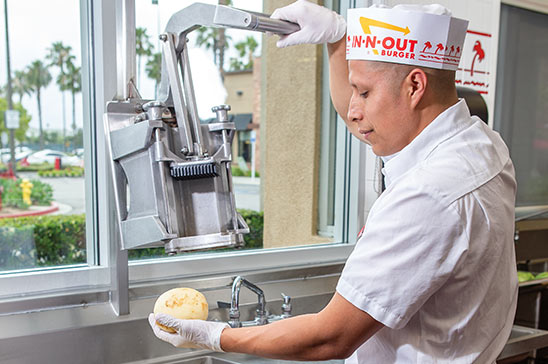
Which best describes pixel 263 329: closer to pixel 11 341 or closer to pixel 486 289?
pixel 486 289

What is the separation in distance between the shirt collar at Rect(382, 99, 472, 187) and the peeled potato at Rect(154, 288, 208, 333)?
0.62m

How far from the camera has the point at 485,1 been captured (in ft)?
8.19

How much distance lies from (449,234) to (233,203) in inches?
20.0

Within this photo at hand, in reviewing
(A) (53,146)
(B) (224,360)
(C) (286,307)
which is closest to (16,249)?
(A) (53,146)

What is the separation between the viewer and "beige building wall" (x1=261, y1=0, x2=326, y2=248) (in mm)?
2584

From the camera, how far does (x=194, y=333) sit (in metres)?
1.12

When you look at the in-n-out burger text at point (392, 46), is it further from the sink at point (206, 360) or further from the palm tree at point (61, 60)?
the palm tree at point (61, 60)

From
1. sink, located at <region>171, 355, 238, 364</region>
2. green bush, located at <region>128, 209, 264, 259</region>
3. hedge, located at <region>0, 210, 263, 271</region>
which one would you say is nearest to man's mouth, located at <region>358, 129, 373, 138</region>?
green bush, located at <region>128, 209, 264, 259</region>

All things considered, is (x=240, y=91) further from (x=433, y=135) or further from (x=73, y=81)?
(x=433, y=135)

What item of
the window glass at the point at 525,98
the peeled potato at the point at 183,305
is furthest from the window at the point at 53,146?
the window glass at the point at 525,98

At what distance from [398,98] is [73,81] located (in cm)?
125

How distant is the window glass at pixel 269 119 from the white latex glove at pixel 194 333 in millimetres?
1138

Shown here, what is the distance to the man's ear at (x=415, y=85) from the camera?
3.26ft

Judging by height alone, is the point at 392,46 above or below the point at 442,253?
above
